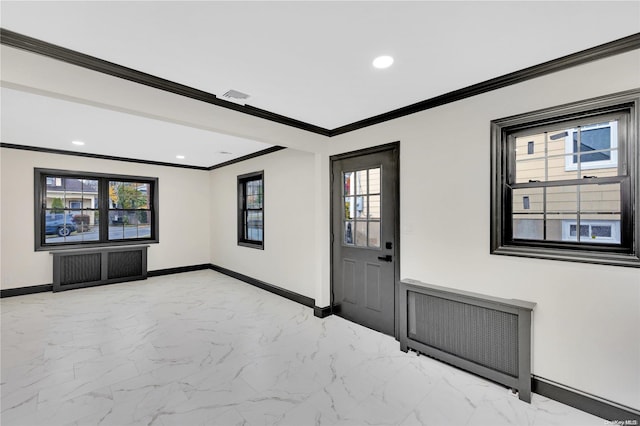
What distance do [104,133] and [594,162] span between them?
5541 mm

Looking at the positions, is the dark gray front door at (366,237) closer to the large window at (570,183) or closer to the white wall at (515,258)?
the white wall at (515,258)

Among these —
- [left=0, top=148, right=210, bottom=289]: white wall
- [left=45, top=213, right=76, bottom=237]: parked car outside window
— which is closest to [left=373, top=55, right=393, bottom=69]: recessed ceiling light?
[left=0, top=148, right=210, bottom=289]: white wall

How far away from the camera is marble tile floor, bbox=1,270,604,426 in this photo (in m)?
2.10

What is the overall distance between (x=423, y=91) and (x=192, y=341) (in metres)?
3.58

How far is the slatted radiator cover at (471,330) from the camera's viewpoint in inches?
90.7

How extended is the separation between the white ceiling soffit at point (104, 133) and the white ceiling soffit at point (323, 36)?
3.87ft

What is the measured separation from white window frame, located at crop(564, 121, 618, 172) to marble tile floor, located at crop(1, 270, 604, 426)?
1813mm

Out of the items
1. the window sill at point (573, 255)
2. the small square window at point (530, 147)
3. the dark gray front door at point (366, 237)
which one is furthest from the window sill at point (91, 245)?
the small square window at point (530, 147)

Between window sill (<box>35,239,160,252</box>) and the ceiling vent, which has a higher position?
the ceiling vent

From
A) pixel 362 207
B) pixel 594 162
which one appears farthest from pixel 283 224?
pixel 594 162

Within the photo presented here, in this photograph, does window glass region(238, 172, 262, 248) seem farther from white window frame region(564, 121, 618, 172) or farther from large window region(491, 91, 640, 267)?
white window frame region(564, 121, 618, 172)

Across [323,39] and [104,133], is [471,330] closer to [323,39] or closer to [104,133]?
[323,39]

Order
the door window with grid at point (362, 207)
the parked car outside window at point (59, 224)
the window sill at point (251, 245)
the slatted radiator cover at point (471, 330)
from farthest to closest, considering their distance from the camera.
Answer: the window sill at point (251, 245), the parked car outside window at point (59, 224), the door window with grid at point (362, 207), the slatted radiator cover at point (471, 330)

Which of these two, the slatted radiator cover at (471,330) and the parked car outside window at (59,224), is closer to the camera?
the slatted radiator cover at (471,330)
